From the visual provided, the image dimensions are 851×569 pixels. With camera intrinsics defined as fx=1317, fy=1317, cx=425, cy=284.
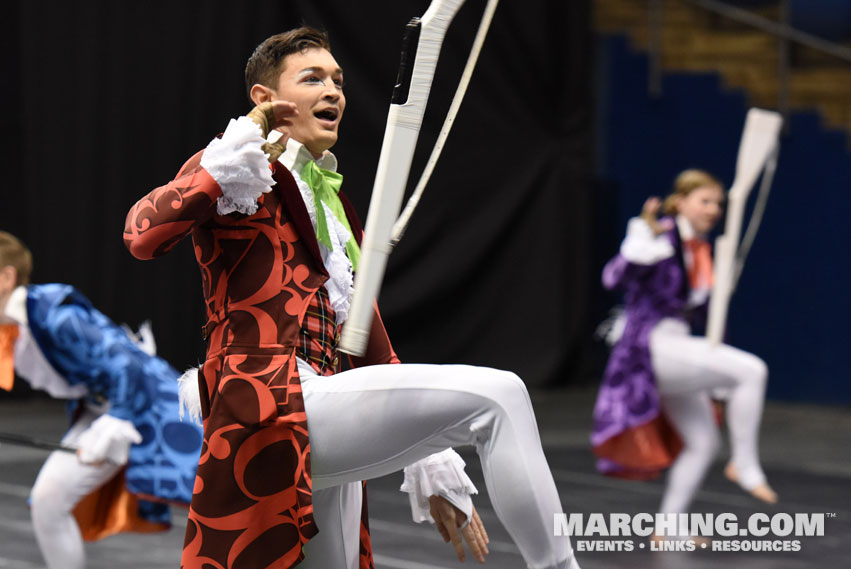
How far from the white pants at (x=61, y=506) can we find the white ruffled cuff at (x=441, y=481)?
148 cm

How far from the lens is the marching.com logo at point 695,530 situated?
4.38 metres

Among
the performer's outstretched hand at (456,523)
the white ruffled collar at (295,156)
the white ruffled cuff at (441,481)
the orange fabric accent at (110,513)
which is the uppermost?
the white ruffled collar at (295,156)

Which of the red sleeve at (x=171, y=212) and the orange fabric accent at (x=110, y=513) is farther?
the orange fabric accent at (x=110, y=513)

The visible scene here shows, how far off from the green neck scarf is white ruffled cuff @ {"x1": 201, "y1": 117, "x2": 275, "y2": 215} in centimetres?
21

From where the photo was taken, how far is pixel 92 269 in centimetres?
769

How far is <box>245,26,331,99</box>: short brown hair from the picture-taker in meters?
2.13

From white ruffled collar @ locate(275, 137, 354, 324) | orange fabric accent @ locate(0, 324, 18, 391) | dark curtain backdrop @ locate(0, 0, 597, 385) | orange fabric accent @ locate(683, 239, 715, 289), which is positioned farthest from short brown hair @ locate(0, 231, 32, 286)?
dark curtain backdrop @ locate(0, 0, 597, 385)

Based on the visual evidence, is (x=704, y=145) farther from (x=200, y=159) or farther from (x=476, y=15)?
(x=200, y=159)

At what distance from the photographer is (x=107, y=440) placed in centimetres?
328

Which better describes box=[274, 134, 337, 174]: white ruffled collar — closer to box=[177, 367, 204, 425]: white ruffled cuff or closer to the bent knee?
box=[177, 367, 204, 425]: white ruffled cuff

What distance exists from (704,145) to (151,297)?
3757 millimetres

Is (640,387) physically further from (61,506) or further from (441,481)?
(441,481)

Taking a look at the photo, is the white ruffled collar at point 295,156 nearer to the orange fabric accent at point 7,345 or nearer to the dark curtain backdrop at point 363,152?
the orange fabric accent at point 7,345

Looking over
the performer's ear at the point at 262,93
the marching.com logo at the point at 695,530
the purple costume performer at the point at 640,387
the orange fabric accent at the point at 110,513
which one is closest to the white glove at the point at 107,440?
the orange fabric accent at the point at 110,513
